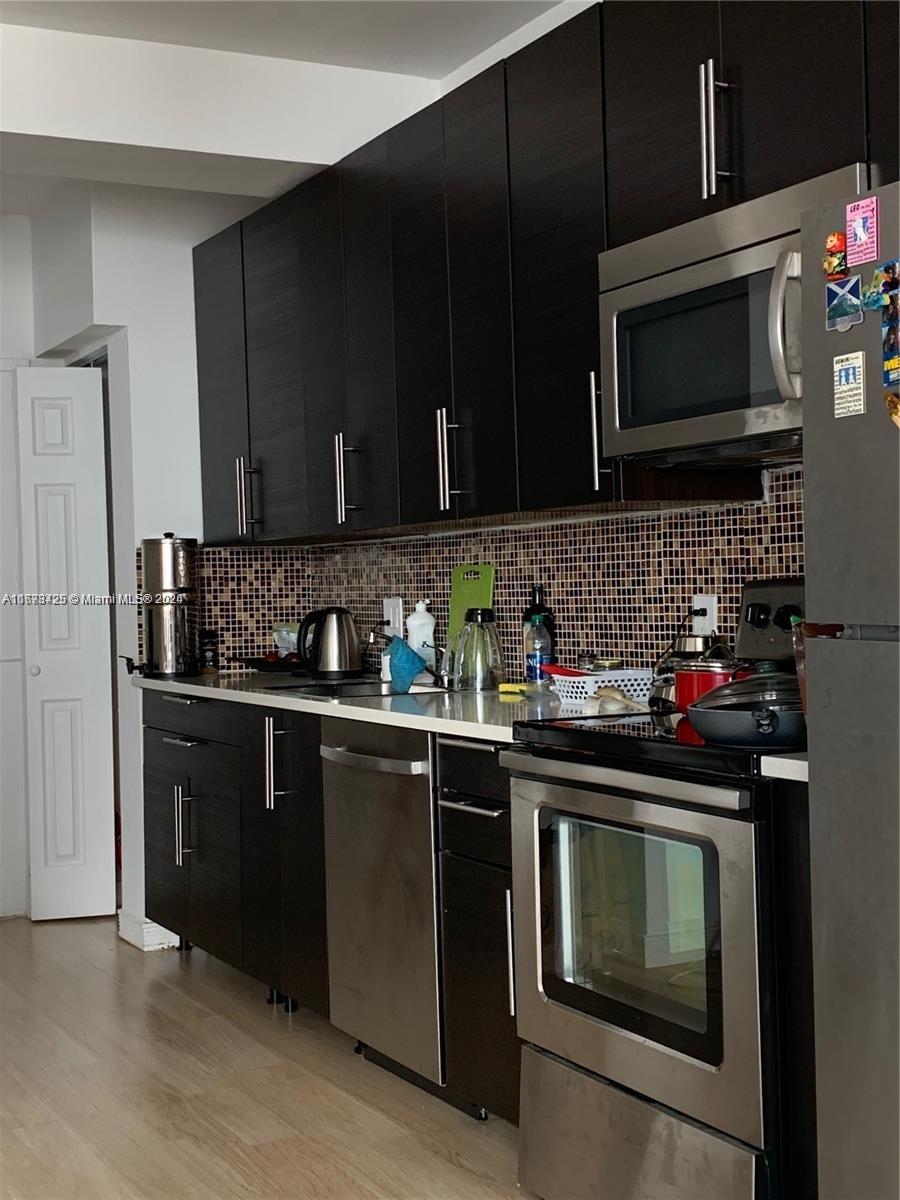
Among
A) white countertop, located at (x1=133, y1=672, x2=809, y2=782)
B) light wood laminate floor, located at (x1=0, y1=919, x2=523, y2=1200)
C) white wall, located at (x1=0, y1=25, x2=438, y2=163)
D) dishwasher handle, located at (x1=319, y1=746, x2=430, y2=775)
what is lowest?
light wood laminate floor, located at (x1=0, y1=919, x2=523, y2=1200)

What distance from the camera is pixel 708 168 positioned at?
8.12ft

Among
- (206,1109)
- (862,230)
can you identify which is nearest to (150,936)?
(206,1109)

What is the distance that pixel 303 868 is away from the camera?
3580 mm

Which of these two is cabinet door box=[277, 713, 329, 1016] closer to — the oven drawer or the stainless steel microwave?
the oven drawer

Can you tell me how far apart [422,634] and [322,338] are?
90 cm

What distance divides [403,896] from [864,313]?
169 cm

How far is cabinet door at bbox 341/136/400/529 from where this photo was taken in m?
3.61

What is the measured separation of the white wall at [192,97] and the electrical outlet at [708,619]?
1.68 metres

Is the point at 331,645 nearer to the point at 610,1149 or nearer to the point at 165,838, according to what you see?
the point at 165,838

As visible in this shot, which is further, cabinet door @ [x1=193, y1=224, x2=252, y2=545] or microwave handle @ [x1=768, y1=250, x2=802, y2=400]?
cabinet door @ [x1=193, y1=224, x2=252, y2=545]

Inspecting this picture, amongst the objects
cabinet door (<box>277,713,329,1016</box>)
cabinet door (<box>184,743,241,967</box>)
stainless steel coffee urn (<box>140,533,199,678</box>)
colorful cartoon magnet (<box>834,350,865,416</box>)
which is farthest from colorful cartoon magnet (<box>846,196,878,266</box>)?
stainless steel coffee urn (<box>140,533,199,678</box>)

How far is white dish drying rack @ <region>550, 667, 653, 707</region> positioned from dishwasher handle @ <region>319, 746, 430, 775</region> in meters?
0.38

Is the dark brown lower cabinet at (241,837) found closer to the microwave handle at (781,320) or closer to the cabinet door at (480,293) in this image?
the cabinet door at (480,293)

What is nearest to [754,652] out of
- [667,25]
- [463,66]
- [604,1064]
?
[604,1064]
